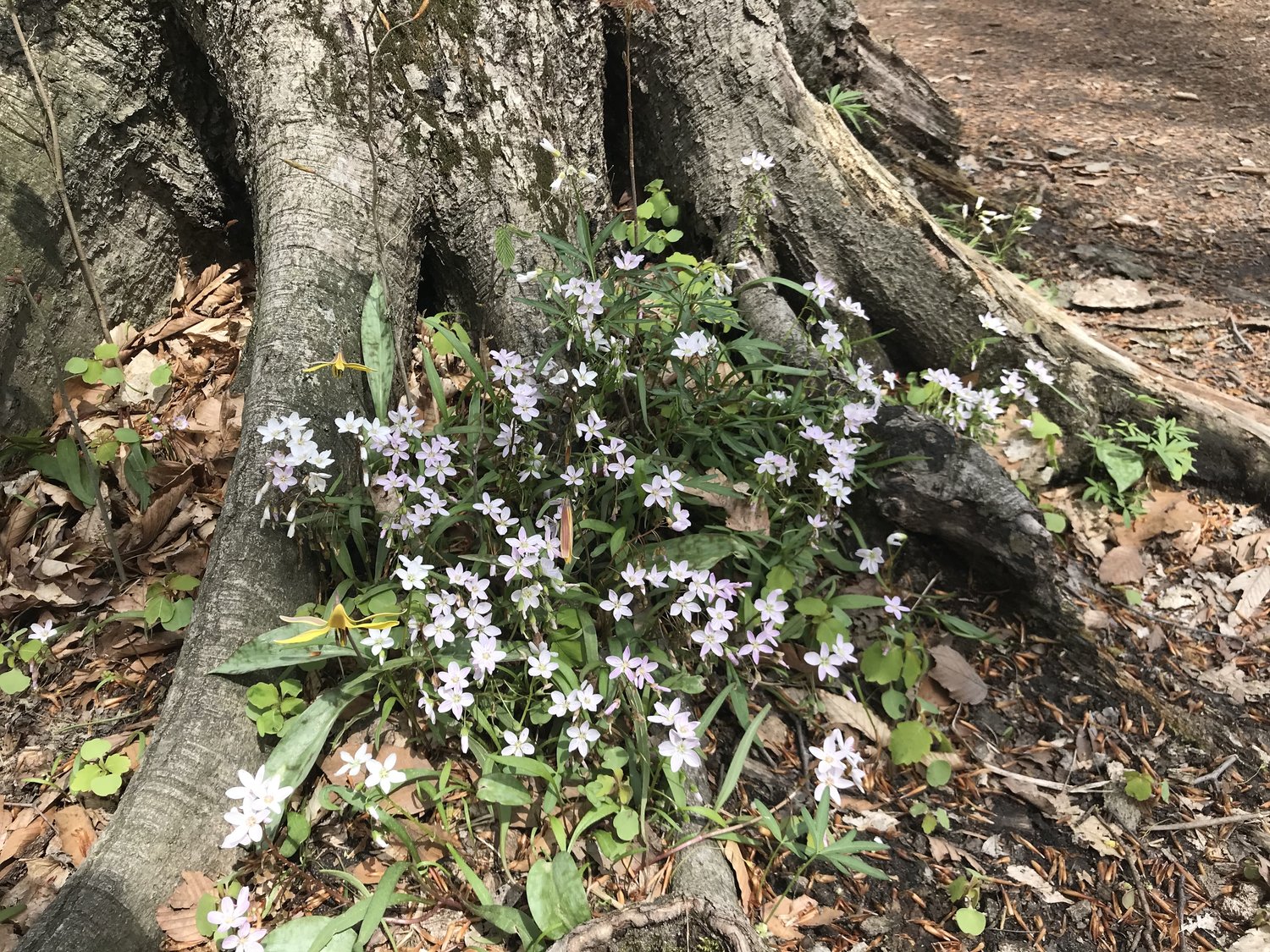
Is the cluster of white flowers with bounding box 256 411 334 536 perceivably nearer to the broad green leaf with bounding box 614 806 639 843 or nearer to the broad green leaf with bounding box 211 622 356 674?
the broad green leaf with bounding box 211 622 356 674

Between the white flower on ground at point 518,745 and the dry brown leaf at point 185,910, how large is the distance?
65 cm

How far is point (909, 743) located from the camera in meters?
1.98

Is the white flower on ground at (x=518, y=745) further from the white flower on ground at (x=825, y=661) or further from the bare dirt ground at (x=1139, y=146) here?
the bare dirt ground at (x=1139, y=146)

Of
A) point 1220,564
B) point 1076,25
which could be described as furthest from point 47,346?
point 1076,25

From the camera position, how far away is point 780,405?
87.1 inches

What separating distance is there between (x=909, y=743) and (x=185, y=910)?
1661 millimetres

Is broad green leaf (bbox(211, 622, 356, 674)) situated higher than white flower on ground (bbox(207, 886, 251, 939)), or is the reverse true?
broad green leaf (bbox(211, 622, 356, 674))

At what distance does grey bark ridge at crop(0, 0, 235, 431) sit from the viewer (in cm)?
233

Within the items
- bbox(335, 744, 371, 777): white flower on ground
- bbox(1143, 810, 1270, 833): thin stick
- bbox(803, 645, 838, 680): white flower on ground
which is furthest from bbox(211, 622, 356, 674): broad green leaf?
bbox(1143, 810, 1270, 833): thin stick

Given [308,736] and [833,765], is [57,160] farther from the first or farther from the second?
[833,765]

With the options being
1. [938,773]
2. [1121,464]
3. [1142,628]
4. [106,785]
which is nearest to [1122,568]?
[1142,628]

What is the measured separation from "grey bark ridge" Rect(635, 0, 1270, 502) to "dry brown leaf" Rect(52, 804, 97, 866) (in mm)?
2479

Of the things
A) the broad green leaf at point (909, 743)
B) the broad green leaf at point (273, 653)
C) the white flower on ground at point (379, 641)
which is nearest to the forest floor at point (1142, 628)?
the broad green leaf at point (909, 743)

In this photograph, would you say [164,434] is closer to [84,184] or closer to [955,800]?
[84,184]
